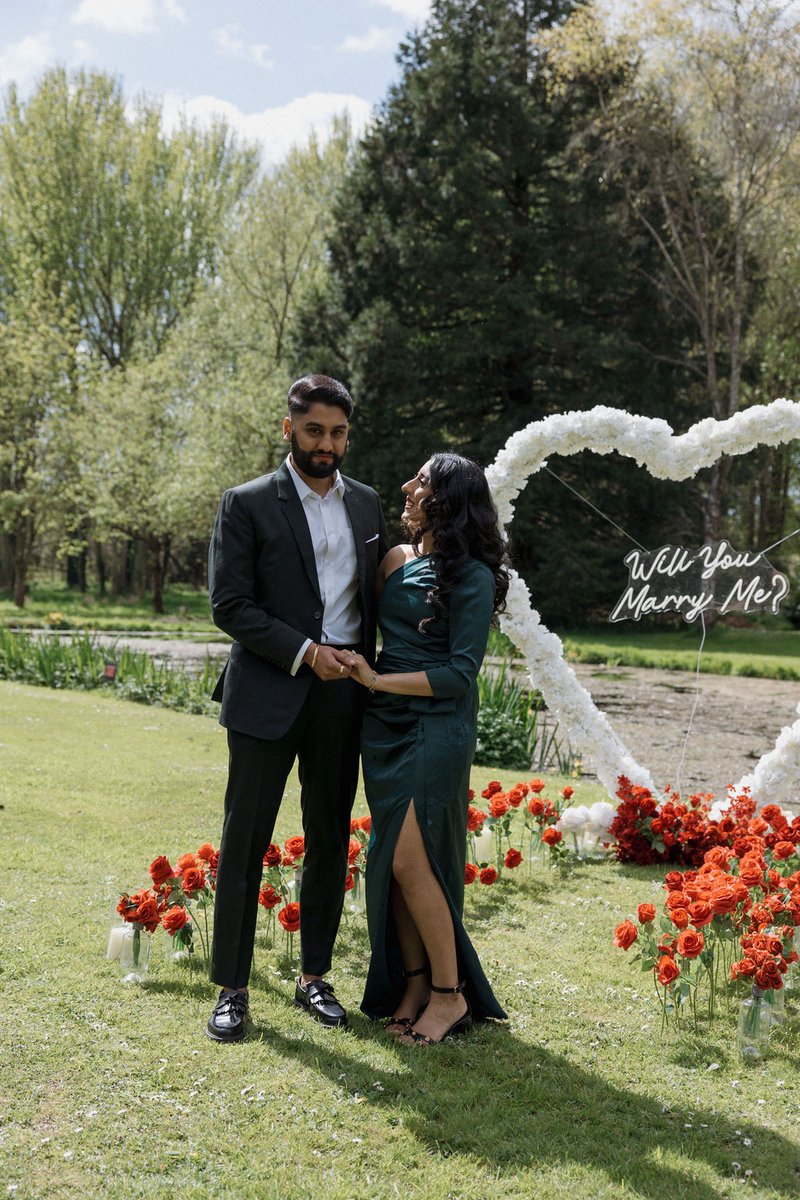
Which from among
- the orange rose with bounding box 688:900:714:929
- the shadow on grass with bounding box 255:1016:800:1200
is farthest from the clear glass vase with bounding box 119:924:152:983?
the orange rose with bounding box 688:900:714:929

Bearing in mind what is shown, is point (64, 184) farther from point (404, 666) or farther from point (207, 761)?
point (404, 666)

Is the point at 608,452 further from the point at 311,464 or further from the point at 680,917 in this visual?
the point at 680,917

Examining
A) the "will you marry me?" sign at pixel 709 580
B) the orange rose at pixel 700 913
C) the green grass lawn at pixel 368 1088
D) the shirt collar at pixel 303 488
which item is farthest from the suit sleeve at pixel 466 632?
the "will you marry me?" sign at pixel 709 580

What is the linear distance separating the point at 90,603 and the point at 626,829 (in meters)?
28.4

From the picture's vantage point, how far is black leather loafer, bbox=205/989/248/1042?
3.58 meters

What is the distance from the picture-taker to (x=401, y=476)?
24.3 m

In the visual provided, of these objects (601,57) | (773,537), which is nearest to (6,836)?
(601,57)

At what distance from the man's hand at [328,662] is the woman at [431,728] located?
0.15ft

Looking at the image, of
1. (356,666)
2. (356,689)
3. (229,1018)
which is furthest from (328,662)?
(229,1018)

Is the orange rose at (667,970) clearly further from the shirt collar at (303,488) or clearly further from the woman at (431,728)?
the shirt collar at (303,488)

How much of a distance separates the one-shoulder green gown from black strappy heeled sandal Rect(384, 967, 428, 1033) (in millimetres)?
116

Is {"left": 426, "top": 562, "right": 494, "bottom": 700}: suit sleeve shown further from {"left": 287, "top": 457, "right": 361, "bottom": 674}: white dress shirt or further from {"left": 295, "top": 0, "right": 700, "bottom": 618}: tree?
{"left": 295, "top": 0, "right": 700, "bottom": 618}: tree

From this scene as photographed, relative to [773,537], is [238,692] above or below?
below

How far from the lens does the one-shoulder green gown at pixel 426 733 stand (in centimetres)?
351
